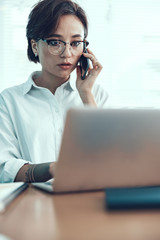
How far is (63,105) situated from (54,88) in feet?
0.43

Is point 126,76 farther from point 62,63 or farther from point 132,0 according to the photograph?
point 62,63

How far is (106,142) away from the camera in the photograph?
2.32ft

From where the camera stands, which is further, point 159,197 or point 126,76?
point 126,76

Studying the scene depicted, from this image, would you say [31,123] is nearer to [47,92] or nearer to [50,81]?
[47,92]

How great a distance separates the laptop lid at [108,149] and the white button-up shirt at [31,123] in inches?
33.4

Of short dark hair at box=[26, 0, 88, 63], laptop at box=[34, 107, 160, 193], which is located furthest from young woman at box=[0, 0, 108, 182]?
laptop at box=[34, 107, 160, 193]

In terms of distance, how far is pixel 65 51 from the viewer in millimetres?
1658

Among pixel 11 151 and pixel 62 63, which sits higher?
pixel 62 63

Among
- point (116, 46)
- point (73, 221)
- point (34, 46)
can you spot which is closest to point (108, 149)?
point (73, 221)

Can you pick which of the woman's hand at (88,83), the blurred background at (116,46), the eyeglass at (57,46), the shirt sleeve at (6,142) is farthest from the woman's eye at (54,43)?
the blurred background at (116,46)

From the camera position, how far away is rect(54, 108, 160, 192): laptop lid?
27.0 inches

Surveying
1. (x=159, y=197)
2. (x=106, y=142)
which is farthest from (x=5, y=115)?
(x=159, y=197)

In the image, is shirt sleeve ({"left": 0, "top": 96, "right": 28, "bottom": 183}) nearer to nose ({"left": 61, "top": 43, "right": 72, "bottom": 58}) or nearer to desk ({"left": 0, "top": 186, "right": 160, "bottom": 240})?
nose ({"left": 61, "top": 43, "right": 72, "bottom": 58})

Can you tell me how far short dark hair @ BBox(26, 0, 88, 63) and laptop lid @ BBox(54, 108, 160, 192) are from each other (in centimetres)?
111
